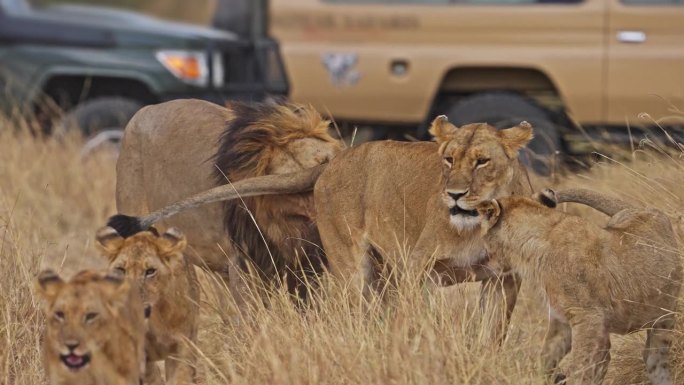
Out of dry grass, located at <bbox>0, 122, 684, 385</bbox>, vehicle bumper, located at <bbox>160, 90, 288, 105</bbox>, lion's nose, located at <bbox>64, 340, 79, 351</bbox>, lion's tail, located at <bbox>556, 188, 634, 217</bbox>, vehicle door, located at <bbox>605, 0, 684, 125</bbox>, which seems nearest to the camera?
lion's nose, located at <bbox>64, 340, 79, 351</bbox>

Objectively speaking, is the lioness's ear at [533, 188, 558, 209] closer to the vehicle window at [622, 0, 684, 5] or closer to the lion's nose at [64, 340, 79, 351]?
the lion's nose at [64, 340, 79, 351]

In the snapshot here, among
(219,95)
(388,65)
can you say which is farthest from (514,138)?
(219,95)

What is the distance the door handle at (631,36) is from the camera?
1018 centimetres

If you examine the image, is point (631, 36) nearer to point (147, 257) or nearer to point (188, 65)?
point (188, 65)

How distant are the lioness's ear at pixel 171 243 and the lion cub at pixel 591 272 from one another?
36.7 inches

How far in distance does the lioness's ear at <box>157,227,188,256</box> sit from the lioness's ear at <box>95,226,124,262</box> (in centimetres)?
12

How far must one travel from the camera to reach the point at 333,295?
535 centimetres

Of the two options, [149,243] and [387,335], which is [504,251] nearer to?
[387,335]

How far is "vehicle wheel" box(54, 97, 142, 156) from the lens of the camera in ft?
34.1

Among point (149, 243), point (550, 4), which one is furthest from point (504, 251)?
point (550, 4)

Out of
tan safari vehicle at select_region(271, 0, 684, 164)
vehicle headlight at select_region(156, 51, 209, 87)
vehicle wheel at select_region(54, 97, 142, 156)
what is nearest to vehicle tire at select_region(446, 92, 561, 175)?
tan safari vehicle at select_region(271, 0, 684, 164)

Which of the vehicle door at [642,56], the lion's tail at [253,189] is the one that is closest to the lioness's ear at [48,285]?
the lion's tail at [253,189]

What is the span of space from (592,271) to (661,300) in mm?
252

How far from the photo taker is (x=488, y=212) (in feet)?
16.5
